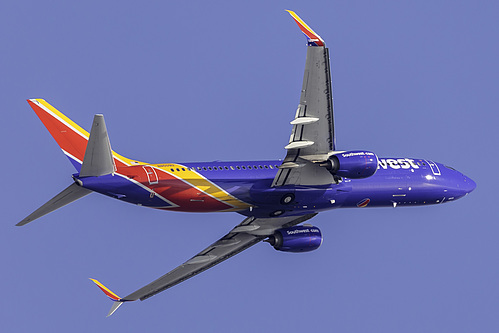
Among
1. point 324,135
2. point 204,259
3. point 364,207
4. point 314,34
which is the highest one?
point 314,34

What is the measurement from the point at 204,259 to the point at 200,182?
7.85 metres

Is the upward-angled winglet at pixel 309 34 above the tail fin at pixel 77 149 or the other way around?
above

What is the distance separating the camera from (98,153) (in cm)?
4081

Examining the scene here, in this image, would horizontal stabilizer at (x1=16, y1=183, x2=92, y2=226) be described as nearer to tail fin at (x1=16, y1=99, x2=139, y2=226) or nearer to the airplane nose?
tail fin at (x1=16, y1=99, x2=139, y2=226)

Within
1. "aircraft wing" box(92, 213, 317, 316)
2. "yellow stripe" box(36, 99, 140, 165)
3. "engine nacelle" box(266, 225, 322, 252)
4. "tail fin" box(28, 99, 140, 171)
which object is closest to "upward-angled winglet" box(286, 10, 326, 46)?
"tail fin" box(28, 99, 140, 171)

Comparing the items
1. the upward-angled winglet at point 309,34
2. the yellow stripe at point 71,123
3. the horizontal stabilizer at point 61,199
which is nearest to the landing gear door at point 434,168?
the upward-angled winglet at point 309,34

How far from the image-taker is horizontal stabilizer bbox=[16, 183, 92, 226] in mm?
42106

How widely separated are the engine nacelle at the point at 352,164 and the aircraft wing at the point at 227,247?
767 centimetres

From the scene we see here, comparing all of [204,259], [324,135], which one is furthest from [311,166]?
[204,259]

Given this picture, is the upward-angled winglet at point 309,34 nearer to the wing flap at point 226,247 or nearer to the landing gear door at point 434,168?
the wing flap at point 226,247

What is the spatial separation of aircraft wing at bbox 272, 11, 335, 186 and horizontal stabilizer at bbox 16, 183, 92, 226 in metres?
10.1

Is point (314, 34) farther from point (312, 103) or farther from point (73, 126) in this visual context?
point (73, 126)

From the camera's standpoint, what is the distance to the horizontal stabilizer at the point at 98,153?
3947 centimetres

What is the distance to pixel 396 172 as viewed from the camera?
51.3 meters
